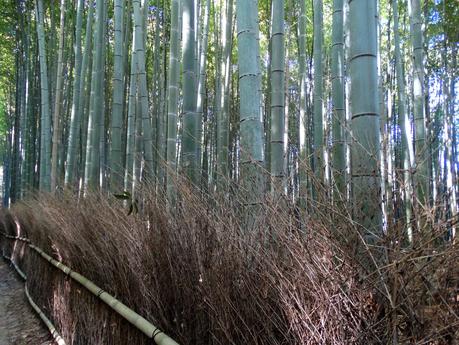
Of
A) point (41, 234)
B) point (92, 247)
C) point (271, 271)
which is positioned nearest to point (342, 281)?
point (271, 271)

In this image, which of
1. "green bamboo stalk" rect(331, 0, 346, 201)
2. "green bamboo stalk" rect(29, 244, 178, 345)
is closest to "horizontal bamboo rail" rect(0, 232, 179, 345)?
"green bamboo stalk" rect(29, 244, 178, 345)

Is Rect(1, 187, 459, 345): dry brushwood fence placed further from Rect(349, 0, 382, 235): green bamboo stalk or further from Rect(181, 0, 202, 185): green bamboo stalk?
Rect(181, 0, 202, 185): green bamboo stalk

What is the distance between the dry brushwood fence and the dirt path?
1.40 meters

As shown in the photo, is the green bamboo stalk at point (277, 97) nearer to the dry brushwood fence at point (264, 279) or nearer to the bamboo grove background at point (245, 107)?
the bamboo grove background at point (245, 107)

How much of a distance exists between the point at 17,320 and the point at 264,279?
392 cm

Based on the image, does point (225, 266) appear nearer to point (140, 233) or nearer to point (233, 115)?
point (140, 233)

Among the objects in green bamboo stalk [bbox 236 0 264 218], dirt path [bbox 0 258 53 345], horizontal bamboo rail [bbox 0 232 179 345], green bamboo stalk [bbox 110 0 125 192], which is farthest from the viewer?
green bamboo stalk [bbox 110 0 125 192]

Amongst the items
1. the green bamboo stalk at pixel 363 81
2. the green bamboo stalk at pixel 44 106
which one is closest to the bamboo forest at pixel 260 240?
the green bamboo stalk at pixel 363 81

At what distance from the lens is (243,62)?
229 centimetres

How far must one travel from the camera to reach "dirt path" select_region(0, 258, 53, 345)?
374 cm

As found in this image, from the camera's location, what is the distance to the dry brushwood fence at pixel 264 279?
951mm

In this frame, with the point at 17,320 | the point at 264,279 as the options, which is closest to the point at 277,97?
the point at 264,279

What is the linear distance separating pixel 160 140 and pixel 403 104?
346 centimetres

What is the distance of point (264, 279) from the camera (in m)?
1.30
